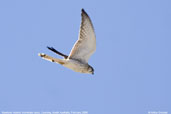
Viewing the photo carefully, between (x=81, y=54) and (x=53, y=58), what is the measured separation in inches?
36.8

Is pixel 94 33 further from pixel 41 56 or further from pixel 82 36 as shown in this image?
pixel 41 56

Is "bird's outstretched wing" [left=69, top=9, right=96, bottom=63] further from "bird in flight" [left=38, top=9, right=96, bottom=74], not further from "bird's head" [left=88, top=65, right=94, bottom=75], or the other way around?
"bird's head" [left=88, top=65, right=94, bottom=75]

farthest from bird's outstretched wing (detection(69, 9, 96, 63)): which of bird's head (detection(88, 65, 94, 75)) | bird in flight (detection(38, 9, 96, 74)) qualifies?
bird's head (detection(88, 65, 94, 75))

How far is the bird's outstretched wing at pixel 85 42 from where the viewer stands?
1544 centimetres

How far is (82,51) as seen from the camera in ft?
52.3

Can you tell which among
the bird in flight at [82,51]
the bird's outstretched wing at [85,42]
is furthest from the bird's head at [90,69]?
the bird's outstretched wing at [85,42]

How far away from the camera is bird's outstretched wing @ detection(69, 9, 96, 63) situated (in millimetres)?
15438

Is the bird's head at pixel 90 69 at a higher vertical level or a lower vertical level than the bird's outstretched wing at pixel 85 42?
lower

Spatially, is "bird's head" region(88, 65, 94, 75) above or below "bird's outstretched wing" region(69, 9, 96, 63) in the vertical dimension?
below

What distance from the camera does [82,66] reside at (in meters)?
16.1

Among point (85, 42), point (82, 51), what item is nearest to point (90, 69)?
point (82, 51)

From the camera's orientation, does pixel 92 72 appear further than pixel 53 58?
Yes

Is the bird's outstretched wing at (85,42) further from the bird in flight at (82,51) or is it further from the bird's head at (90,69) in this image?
the bird's head at (90,69)

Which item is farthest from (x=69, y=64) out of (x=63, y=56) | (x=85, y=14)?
(x=85, y=14)
